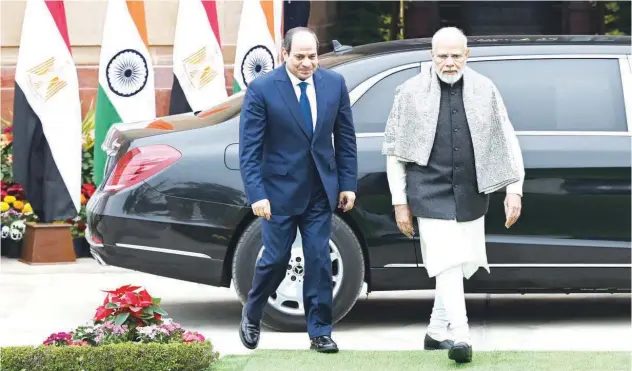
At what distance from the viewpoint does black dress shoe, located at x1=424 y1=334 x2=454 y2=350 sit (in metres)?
7.29

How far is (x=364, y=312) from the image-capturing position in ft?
30.4

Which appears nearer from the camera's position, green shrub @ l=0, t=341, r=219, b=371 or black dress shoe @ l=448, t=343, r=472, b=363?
green shrub @ l=0, t=341, r=219, b=371

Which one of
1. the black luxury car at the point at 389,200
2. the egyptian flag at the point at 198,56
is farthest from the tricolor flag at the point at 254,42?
the black luxury car at the point at 389,200

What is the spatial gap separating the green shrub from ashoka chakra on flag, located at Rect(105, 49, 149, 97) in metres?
5.35

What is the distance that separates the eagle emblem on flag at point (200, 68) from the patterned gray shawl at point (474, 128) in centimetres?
534

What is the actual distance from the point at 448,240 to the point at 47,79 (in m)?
5.40

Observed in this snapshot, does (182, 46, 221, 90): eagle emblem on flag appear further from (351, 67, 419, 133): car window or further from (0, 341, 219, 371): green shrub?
(0, 341, 219, 371): green shrub

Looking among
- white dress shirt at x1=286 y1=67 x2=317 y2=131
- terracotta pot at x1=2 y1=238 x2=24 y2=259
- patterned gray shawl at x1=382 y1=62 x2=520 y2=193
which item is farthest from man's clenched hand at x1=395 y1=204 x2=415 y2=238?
terracotta pot at x1=2 y1=238 x2=24 y2=259

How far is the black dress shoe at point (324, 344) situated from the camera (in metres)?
7.14

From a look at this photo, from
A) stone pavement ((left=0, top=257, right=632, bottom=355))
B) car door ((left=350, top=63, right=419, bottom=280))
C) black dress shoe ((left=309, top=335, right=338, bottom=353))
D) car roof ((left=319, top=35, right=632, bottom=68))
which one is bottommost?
stone pavement ((left=0, top=257, right=632, bottom=355))

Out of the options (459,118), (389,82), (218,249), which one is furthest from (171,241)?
(459,118)

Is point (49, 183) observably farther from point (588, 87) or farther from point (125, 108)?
point (588, 87)

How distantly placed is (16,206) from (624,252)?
556cm

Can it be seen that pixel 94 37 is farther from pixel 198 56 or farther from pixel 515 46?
pixel 515 46
